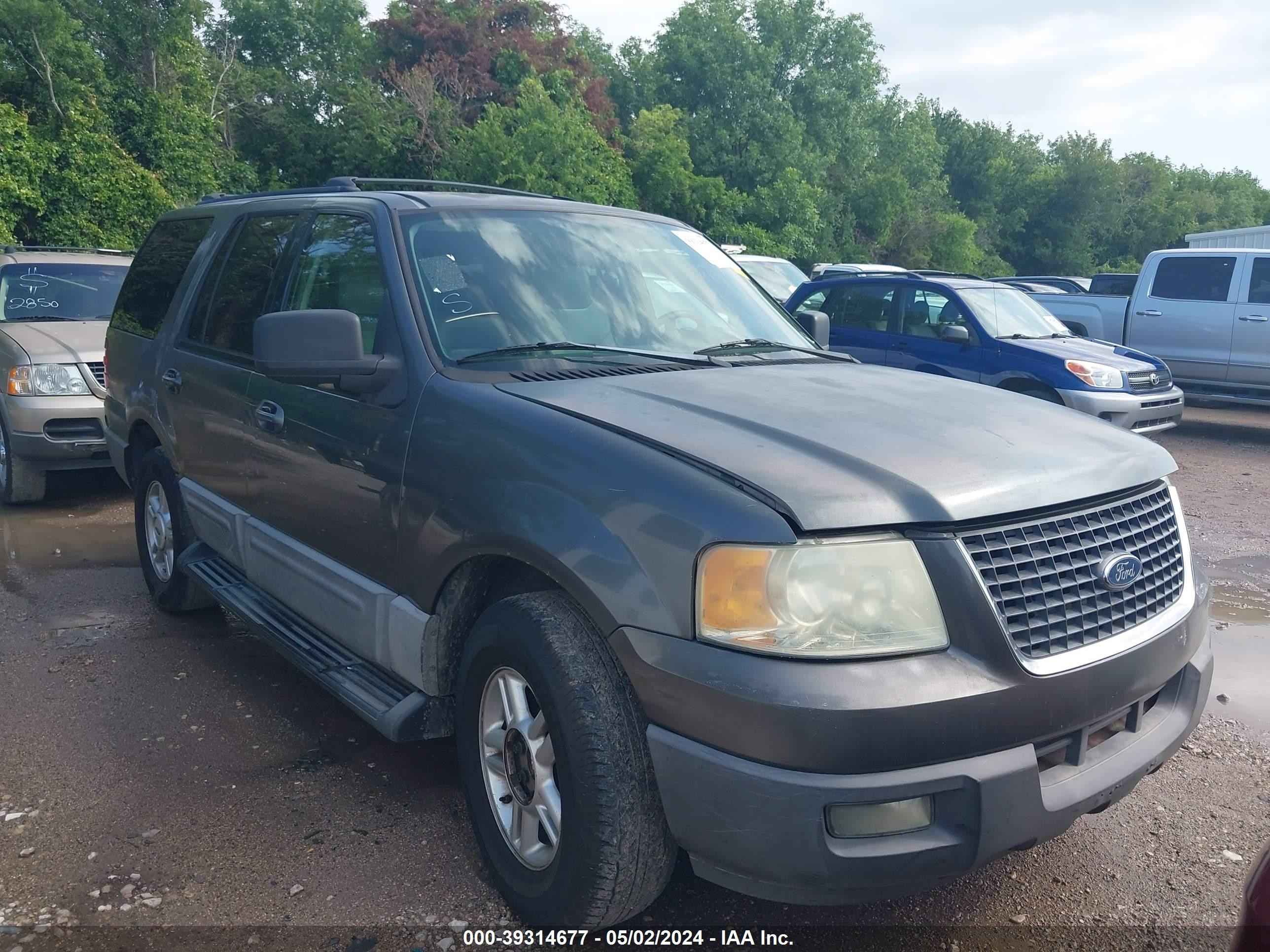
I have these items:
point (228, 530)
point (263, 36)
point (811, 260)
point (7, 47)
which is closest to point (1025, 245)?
point (811, 260)

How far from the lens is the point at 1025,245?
48812mm

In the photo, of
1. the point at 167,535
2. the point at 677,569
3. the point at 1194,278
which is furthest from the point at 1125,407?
the point at 677,569

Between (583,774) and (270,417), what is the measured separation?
201 centimetres

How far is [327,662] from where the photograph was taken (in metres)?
3.42

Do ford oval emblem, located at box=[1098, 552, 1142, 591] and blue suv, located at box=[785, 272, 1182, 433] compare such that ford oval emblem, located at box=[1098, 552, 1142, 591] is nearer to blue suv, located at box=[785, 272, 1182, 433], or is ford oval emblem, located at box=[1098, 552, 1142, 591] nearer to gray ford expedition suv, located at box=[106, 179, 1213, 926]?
gray ford expedition suv, located at box=[106, 179, 1213, 926]

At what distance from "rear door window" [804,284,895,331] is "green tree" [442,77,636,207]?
43.8 ft

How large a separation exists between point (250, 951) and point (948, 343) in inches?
348

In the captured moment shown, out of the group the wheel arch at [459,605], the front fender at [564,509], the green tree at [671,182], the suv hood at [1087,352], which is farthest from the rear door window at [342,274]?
the green tree at [671,182]

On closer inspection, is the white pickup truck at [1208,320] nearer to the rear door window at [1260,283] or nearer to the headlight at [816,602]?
the rear door window at [1260,283]

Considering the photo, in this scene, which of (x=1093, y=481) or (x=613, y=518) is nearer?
(x=613, y=518)

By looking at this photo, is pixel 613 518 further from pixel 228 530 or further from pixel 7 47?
pixel 7 47

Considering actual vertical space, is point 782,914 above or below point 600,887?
below

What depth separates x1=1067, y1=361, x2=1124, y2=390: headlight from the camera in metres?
9.42

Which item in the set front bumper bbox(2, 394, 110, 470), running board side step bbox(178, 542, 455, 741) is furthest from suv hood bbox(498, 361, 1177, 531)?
front bumper bbox(2, 394, 110, 470)
